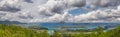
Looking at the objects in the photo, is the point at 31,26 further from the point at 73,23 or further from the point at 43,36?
the point at 43,36

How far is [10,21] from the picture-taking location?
76625mm

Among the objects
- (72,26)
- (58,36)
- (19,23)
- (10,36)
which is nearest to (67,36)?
(58,36)

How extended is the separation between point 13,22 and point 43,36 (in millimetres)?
29334

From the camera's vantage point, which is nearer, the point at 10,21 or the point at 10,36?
the point at 10,36

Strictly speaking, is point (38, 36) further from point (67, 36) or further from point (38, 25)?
point (38, 25)

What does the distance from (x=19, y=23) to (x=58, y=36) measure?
Result: 28.4 meters

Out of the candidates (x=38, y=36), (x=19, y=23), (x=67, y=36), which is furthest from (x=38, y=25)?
(x=38, y=36)

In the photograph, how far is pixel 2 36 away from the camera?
42.9 meters

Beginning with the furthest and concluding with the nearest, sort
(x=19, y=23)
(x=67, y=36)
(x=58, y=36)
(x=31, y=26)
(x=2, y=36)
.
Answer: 1. (x=19, y=23)
2. (x=31, y=26)
3. (x=67, y=36)
4. (x=58, y=36)
5. (x=2, y=36)

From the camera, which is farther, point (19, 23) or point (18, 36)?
point (19, 23)

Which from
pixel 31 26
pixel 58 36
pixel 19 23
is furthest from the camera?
pixel 19 23

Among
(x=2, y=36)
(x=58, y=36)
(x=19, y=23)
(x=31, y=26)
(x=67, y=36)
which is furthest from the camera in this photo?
(x=19, y=23)

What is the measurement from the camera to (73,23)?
72562 mm

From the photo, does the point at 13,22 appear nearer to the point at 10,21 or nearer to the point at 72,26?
the point at 10,21
